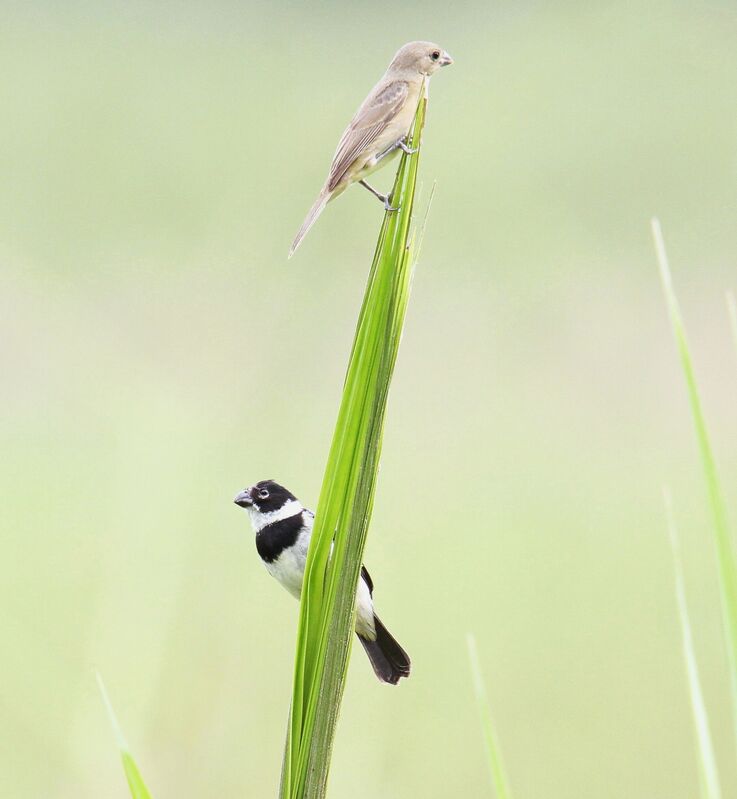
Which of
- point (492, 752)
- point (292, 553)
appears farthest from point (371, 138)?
point (492, 752)

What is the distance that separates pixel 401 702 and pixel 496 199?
908 cm

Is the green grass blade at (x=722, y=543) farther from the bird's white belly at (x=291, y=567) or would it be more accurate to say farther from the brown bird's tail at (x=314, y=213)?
the bird's white belly at (x=291, y=567)

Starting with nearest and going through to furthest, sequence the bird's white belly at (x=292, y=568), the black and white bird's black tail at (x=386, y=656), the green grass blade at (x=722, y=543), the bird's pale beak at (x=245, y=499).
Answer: the green grass blade at (x=722, y=543), the bird's white belly at (x=292, y=568), the black and white bird's black tail at (x=386, y=656), the bird's pale beak at (x=245, y=499)

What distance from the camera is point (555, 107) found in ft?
58.6

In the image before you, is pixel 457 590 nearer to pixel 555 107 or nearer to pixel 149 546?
pixel 149 546

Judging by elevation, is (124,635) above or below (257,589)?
below

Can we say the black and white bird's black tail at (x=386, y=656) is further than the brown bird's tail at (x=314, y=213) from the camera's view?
Yes

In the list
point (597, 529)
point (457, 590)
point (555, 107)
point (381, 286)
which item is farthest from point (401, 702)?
point (555, 107)

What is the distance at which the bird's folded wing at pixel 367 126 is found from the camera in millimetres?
2340

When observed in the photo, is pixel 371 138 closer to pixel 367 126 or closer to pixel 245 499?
pixel 367 126

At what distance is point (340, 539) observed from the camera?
3.06 feet

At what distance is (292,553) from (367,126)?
3.56ft

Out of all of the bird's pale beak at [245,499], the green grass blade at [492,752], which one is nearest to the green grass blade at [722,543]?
the green grass blade at [492,752]

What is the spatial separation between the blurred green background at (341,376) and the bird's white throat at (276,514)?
26 centimetres
